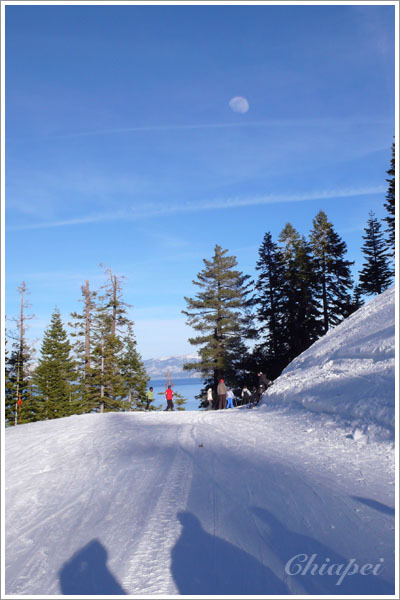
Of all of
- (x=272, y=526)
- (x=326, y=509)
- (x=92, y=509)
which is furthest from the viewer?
(x=92, y=509)

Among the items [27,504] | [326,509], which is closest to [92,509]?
[27,504]

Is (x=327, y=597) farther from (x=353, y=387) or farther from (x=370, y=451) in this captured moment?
(x=353, y=387)

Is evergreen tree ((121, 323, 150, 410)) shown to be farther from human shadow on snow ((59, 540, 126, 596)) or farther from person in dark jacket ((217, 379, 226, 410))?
human shadow on snow ((59, 540, 126, 596))

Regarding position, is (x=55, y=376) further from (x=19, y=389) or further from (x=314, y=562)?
(x=314, y=562)

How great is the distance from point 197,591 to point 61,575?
1.59 metres

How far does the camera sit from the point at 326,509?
4965 millimetres

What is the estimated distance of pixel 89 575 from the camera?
383 centimetres

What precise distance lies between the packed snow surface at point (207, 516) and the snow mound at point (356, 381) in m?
0.19

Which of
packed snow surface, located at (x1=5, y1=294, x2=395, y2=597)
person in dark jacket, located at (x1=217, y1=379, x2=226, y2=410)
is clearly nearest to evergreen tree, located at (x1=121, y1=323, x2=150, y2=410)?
person in dark jacket, located at (x1=217, y1=379, x2=226, y2=410)

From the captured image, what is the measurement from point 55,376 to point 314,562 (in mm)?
39912

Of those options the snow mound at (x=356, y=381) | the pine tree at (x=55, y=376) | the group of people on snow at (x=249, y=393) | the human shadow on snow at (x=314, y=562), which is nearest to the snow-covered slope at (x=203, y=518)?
the human shadow on snow at (x=314, y=562)

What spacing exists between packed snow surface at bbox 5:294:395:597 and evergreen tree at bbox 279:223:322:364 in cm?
2554

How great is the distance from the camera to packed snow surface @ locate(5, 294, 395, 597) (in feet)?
12.0

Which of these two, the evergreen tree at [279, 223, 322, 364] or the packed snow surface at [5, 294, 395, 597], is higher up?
the evergreen tree at [279, 223, 322, 364]
